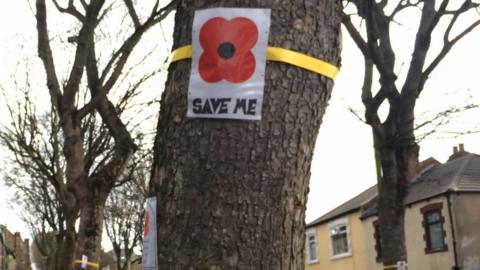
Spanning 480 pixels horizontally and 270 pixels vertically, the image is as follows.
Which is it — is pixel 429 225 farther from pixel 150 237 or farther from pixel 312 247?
pixel 150 237

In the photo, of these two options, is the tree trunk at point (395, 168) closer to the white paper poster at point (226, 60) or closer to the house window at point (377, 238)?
the white paper poster at point (226, 60)

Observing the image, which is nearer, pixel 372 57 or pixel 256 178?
pixel 256 178

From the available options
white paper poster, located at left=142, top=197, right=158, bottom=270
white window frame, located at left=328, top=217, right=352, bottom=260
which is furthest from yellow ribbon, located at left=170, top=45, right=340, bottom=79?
white window frame, located at left=328, top=217, right=352, bottom=260

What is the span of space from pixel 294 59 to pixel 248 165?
1.31 ft

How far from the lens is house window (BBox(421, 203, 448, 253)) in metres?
29.0

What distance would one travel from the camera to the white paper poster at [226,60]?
245 centimetres

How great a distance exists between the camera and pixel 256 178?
2.33 m

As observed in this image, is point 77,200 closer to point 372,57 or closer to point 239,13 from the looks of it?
point 372,57

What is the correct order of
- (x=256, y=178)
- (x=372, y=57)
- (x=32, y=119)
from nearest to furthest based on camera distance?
1. (x=256, y=178)
2. (x=372, y=57)
3. (x=32, y=119)

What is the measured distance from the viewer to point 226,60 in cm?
250

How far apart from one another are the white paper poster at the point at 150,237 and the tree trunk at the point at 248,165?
1.4 inches

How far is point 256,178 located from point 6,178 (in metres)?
27.0

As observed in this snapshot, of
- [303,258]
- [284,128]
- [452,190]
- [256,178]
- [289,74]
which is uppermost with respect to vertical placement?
[452,190]

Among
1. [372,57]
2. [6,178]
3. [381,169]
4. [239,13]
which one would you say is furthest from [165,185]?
[6,178]
